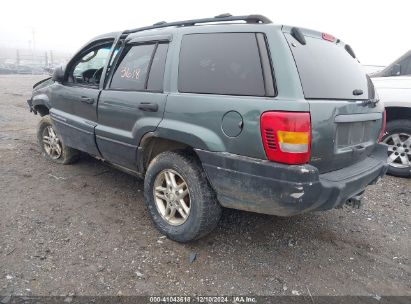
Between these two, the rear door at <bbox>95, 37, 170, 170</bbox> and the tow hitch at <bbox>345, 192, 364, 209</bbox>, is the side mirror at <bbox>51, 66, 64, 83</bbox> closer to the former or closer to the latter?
the rear door at <bbox>95, 37, 170, 170</bbox>

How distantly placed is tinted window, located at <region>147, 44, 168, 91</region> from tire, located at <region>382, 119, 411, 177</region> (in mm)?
3657

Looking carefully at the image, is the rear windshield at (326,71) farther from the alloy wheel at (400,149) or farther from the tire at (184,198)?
the alloy wheel at (400,149)

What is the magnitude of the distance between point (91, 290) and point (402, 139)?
4688 mm

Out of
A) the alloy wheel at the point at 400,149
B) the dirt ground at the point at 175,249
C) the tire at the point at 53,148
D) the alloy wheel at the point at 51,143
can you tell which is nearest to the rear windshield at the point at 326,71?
the dirt ground at the point at 175,249

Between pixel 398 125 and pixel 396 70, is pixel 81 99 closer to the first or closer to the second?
pixel 398 125

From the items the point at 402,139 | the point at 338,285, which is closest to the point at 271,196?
the point at 338,285

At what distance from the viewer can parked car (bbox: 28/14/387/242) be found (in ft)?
7.55

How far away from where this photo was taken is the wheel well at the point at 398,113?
489 centimetres

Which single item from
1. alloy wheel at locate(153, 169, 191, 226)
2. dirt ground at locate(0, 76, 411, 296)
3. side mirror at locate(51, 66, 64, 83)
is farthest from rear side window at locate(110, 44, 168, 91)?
dirt ground at locate(0, 76, 411, 296)

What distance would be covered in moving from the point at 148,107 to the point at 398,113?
12.9 feet

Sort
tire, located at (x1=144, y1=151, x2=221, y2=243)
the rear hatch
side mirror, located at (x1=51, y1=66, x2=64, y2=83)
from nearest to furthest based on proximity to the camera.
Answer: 1. the rear hatch
2. tire, located at (x1=144, y1=151, x2=221, y2=243)
3. side mirror, located at (x1=51, y1=66, x2=64, y2=83)

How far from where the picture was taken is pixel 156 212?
125 inches

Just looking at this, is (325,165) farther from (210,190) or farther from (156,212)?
(156,212)

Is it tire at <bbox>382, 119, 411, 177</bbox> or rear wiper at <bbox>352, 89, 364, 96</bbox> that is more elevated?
rear wiper at <bbox>352, 89, 364, 96</bbox>
